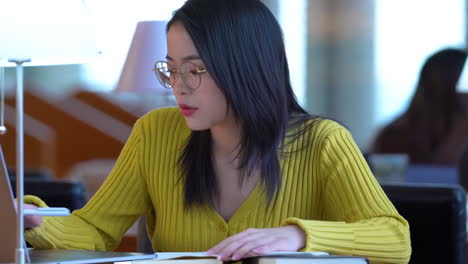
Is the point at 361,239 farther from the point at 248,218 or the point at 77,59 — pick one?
the point at 77,59

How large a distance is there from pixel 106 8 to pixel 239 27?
5.24m

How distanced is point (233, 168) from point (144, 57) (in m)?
1.15

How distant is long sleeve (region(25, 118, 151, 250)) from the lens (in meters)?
1.79

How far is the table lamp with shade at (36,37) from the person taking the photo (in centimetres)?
134

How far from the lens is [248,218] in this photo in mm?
1731

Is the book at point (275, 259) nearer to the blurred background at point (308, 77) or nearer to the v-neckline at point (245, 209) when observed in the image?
the v-neckline at point (245, 209)

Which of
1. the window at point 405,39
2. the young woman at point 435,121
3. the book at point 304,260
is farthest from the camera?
the window at point 405,39

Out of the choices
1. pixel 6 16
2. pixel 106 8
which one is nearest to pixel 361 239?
pixel 6 16

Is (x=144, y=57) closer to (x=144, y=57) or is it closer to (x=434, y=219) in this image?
(x=144, y=57)

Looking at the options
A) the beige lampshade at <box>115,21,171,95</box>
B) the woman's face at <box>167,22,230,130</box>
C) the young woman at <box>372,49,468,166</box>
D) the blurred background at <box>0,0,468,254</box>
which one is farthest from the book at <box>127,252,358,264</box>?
the blurred background at <box>0,0,468,254</box>

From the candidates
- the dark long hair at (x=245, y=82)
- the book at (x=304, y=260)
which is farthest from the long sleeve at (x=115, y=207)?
the book at (x=304, y=260)

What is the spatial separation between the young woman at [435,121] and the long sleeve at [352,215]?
331cm

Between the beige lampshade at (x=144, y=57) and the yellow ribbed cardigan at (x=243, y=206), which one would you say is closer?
the yellow ribbed cardigan at (x=243, y=206)

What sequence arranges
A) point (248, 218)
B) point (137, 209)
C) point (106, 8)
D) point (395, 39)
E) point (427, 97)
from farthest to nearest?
point (395, 39) → point (106, 8) → point (427, 97) → point (137, 209) → point (248, 218)
